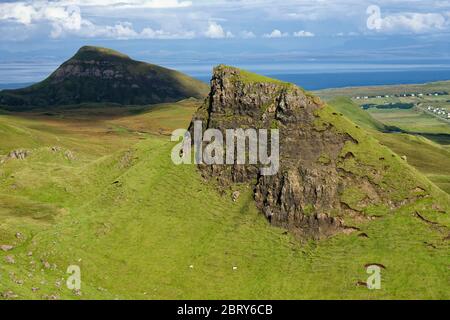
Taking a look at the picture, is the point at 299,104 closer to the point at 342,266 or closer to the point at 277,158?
the point at 277,158

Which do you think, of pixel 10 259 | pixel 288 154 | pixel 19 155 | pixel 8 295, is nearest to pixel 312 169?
pixel 288 154

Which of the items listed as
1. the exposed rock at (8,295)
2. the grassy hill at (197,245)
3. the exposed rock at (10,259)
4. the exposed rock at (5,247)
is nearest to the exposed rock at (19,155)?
the grassy hill at (197,245)

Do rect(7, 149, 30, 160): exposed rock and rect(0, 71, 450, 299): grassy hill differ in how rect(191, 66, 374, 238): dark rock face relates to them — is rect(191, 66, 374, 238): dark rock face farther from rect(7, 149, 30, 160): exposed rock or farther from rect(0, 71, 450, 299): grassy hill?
rect(7, 149, 30, 160): exposed rock

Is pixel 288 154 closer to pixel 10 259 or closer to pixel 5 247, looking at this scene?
pixel 10 259

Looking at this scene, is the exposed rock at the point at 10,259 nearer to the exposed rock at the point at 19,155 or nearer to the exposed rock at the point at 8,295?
the exposed rock at the point at 8,295

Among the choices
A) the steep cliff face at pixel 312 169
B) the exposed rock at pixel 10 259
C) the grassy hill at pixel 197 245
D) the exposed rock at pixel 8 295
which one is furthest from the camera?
the steep cliff face at pixel 312 169

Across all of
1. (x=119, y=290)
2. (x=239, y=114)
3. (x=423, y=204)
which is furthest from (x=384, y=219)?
(x=119, y=290)
